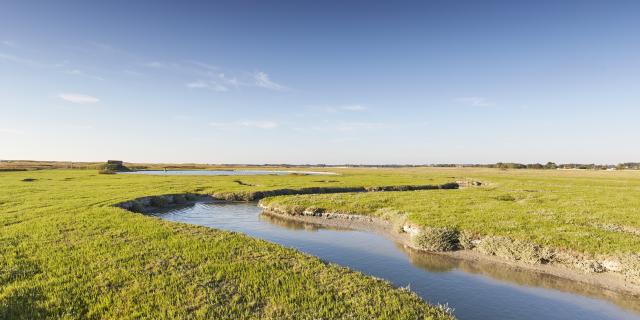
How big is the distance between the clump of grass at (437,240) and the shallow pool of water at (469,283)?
101cm

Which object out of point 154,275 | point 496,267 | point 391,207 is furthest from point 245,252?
point 391,207


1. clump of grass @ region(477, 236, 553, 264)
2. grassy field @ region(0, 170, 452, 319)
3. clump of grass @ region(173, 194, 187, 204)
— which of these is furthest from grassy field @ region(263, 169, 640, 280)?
clump of grass @ region(173, 194, 187, 204)

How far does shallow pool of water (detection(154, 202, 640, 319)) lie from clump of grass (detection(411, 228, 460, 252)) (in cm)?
101

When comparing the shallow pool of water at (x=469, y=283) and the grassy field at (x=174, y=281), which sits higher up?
the grassy field at (x=174, y=281)

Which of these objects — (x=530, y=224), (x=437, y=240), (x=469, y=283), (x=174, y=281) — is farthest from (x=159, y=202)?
(x=530, y=224)

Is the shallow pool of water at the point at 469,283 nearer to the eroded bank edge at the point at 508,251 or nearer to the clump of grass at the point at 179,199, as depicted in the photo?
the eroded bank edge at the point at 508,251

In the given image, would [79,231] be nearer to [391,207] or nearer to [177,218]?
[177,218]

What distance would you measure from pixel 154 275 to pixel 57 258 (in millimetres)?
6171

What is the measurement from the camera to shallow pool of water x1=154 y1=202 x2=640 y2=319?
14.5m

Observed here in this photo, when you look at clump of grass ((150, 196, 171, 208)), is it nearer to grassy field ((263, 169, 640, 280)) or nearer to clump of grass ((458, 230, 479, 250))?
grassy field ((263, 169, 640, 280))

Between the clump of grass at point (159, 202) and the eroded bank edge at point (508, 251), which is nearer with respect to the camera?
the eroded bank edge at point (508, 251)

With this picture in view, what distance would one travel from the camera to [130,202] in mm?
40188

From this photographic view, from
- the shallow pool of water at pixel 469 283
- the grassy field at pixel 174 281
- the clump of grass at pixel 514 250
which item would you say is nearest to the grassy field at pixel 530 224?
the clump of grass at pixel 514 250

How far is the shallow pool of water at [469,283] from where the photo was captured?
14.5m
